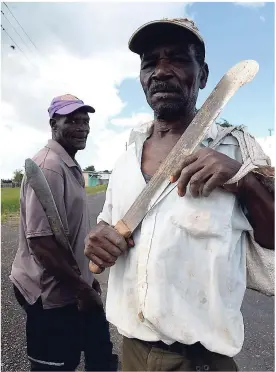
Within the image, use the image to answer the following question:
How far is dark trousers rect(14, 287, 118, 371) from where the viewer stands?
2184mm

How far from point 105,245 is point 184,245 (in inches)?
12.1

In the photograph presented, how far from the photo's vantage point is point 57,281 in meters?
2.17

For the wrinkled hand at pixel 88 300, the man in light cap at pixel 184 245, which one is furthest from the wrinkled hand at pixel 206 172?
the wrinkled hand at pixel 88 300

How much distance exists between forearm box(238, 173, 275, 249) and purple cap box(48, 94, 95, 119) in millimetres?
1592

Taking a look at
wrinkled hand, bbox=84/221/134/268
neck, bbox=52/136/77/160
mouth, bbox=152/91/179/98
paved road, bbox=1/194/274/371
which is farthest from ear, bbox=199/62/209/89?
paved road, bbox=1/194/274/371

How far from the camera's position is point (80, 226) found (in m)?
2.29

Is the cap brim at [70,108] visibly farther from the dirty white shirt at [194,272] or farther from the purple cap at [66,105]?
the dirty white shirt at [194,272]

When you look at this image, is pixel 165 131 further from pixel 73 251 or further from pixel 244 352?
pixel 244 352

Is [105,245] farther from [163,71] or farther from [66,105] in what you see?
[66,105]

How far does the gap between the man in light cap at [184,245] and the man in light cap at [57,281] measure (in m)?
0.72

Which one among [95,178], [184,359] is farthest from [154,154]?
[95,178]

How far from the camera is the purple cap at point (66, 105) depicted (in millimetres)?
2506

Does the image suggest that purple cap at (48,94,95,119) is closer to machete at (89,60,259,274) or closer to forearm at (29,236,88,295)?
forearm at (29,236,88,295)

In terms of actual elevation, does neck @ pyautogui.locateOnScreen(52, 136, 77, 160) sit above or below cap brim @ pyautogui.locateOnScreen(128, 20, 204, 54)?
below
